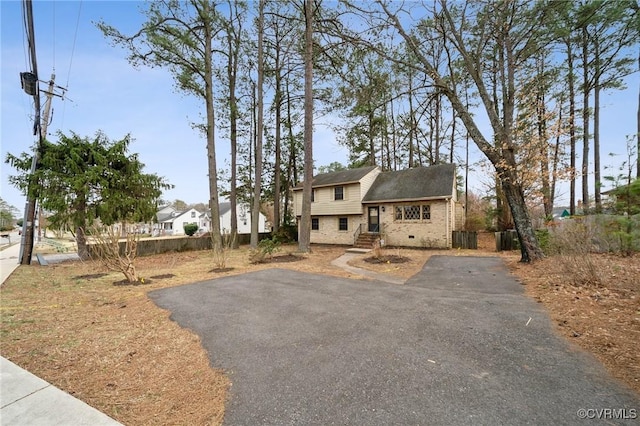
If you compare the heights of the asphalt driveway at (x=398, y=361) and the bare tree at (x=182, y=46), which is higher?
the bare tree at (x=182, y=46)

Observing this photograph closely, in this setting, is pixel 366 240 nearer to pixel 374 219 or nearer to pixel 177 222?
pixel 374 219

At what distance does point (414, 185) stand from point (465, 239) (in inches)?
176

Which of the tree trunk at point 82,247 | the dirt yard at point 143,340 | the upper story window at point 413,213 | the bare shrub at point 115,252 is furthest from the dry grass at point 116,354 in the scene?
the upper story window at point 413,213

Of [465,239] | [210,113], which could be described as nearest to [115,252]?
[210,113]

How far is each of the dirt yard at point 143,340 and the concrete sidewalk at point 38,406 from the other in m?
0.12

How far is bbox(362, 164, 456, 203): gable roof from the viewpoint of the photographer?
51.1ft

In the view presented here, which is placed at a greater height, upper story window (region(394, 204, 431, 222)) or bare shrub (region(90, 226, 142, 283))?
upper story window (region(394, 204, 431, 222))

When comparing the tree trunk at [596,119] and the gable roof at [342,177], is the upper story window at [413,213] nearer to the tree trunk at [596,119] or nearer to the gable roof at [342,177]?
the gable roof at [342,177]

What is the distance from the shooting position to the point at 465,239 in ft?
48.6

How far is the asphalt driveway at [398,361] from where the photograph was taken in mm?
2266

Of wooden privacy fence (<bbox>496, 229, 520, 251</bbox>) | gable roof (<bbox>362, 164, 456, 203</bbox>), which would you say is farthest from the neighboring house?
wooden privacy fence (<bbox>496, 229, 520, 251</bbox>)

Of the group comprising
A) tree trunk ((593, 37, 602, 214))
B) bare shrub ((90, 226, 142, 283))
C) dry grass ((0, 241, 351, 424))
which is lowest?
dry grass ((0, 241, 351, 424))

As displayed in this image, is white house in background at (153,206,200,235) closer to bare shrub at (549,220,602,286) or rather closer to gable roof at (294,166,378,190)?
gable roof at (294,166,378,190)

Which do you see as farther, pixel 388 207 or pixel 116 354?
pixel 388 207
